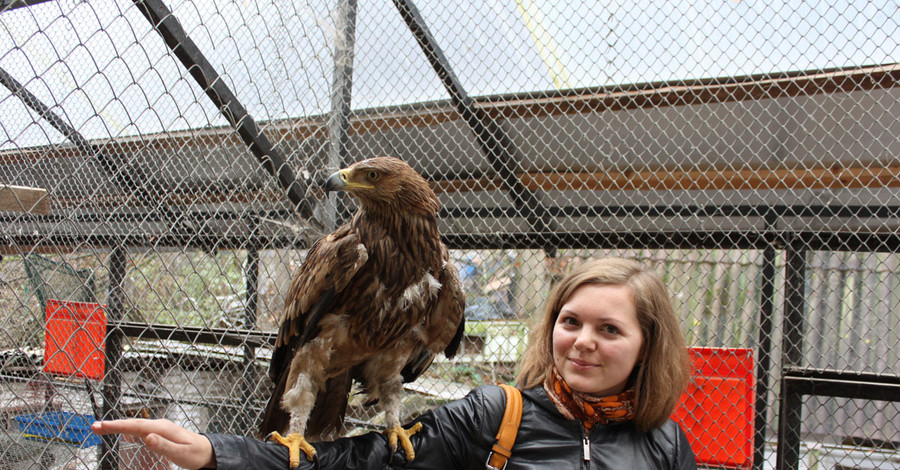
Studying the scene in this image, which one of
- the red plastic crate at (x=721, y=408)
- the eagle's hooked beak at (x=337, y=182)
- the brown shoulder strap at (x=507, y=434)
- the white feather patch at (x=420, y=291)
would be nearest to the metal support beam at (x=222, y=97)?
the eagle's hooked beak at (x=337, y=182)

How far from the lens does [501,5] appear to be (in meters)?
2.98

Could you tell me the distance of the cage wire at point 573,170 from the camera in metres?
2.46

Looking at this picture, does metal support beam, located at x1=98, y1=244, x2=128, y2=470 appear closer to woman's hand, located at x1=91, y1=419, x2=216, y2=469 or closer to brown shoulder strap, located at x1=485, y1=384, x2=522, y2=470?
woman's hand, located at x1=91, y1=419, x2=216, y2=469

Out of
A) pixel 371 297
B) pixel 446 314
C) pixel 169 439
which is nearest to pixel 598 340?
pixel 446 314

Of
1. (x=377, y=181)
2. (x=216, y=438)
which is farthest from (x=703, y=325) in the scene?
(x=216, y=438)

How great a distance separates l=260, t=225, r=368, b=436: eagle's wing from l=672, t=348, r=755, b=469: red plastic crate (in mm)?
2004

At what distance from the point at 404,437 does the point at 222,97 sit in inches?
62.1

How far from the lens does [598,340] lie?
1.44m

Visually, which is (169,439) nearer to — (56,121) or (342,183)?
(342,183)

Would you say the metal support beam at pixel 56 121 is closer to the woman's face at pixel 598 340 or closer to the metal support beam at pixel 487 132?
the woman's face at pixel 598 340

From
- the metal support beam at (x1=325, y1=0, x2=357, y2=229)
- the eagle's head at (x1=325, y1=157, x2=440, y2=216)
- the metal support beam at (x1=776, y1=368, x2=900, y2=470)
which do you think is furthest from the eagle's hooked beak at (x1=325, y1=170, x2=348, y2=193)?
the metal support beam at (x1=776, y1=368, x2=900, y2=470)

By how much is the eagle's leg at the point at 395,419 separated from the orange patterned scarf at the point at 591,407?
0.43 metres

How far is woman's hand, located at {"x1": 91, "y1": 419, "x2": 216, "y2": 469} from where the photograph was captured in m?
0.99

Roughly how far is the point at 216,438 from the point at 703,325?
3.35 meters
